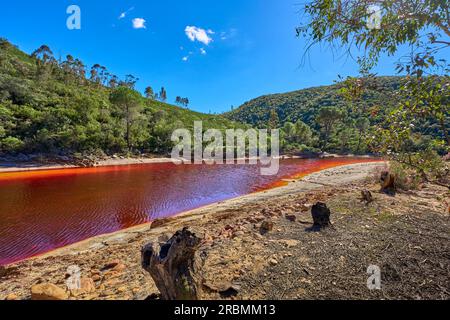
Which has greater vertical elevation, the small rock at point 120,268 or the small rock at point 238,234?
the small rock at point 238,234

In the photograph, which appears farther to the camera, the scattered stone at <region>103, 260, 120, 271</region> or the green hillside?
the scattered stone at <region>103, 260, 120, 271</region>

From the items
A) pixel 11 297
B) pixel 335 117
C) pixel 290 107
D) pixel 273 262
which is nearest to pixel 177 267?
pixel 273 262

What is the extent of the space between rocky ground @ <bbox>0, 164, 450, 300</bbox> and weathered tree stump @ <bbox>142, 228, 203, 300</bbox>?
362 mm

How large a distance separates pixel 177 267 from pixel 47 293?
217cm

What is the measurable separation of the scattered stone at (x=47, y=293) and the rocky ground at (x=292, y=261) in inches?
0.7

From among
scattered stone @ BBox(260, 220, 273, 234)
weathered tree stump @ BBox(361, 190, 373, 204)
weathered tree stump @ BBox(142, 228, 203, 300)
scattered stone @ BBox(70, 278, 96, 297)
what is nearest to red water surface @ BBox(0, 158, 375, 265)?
scattered stone @ BBox(70, 278, 96, 297)

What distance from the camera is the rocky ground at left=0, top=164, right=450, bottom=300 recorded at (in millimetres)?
3145

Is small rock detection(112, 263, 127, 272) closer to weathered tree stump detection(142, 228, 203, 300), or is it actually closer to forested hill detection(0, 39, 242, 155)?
weathered tree stump detection(142, 228, 203, 300)

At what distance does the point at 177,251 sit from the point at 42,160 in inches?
1204

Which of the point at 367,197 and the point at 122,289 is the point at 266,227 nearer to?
the point at 122,289

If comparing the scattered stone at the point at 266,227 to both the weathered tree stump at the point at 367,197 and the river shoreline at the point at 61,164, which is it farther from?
the river shoreline at the point at 61,164

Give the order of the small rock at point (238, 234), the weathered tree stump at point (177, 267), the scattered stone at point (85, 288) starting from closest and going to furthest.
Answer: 1. the weathered tree stump at point (177, 267)
2. the scattered stone at point (85, 288)
3. the small rock at point (238, 234)

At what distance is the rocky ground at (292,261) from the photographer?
314cm

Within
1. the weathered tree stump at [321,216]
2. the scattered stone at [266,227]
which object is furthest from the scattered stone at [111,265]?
the weathered tree stump at [321,216]
